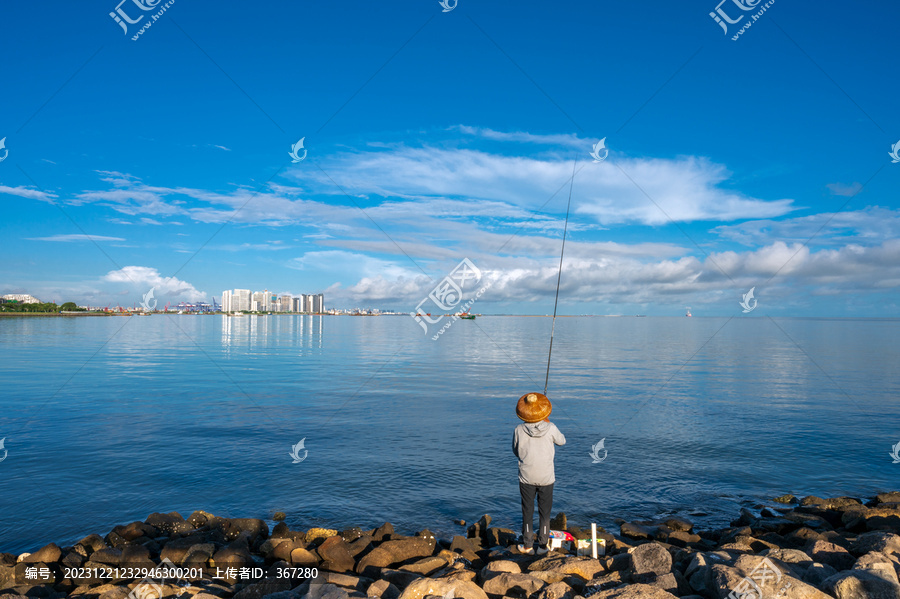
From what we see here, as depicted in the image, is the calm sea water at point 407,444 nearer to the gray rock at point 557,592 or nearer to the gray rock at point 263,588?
the gray rock at point 263,588

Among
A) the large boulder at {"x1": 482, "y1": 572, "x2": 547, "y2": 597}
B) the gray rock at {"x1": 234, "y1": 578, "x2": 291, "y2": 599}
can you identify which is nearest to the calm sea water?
the gray rock at {"x1": 234, "y1": 578, "x2": 291, "y2": 599}

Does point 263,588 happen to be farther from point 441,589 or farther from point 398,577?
point 441,589

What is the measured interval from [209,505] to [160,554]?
11.1 ft

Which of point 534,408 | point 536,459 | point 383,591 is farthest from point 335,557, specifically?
point 534,408

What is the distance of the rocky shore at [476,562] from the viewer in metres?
6.88

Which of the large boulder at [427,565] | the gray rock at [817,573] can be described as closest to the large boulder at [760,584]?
the gray rock at [817,573]

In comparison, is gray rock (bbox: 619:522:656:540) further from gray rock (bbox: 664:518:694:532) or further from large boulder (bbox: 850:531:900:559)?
large boulder (bbox: 850:531:900:559)

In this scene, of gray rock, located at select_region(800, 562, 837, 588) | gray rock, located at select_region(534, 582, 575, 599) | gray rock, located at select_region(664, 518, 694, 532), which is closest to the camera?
gray rock, located at select_region(534, 582, 575, 599)

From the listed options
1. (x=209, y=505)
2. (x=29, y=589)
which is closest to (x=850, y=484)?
(x=209, y=505)

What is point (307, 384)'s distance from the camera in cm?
3359

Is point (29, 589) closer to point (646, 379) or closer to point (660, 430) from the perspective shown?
point (660, 430)

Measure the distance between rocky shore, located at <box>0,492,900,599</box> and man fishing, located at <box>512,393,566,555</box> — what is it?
0.55m

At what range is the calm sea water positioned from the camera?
43.1 feet

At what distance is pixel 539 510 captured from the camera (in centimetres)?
973
